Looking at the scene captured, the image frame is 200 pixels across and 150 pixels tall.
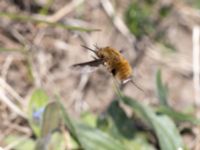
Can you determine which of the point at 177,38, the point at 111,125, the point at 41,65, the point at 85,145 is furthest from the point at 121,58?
the point at 177,38

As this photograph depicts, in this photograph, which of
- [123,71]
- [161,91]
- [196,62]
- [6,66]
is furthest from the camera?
[196,62]

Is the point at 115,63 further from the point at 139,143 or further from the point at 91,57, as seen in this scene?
the point at 91,57

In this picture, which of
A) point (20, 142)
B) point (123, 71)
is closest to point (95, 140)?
point (20, 142)

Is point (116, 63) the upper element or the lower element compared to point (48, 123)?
lower

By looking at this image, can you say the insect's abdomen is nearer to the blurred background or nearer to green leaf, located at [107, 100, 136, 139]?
the blurred background

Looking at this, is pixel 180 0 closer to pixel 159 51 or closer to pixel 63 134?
pixel 159 51

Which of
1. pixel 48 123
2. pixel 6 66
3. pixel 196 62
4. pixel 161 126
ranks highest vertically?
pixel 6 66

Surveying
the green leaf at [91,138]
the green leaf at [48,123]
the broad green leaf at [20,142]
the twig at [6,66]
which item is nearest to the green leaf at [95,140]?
the green leaf at [91,138]
